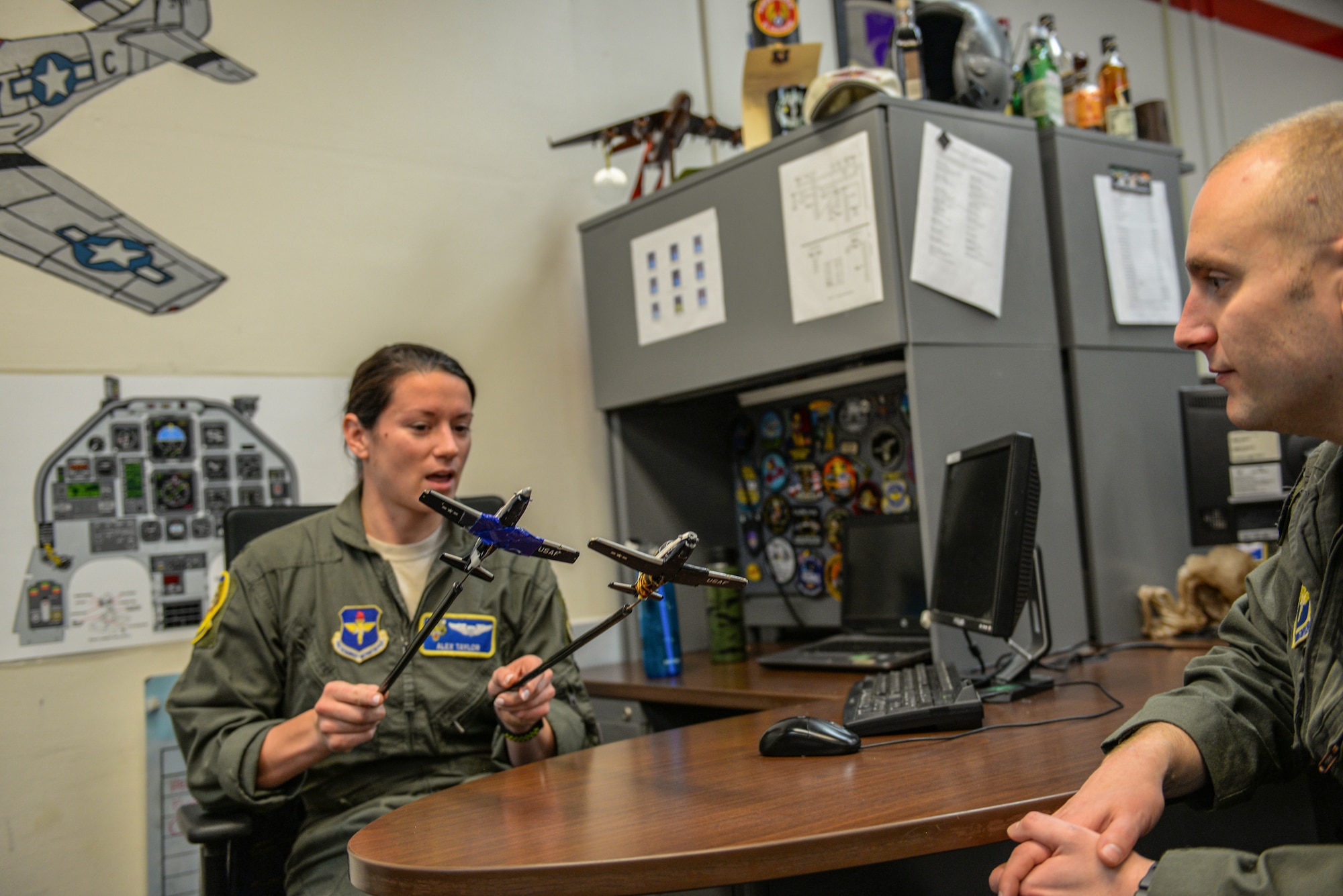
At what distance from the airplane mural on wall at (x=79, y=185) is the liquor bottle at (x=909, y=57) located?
143 centimetres

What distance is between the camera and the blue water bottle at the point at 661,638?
2.28 metres

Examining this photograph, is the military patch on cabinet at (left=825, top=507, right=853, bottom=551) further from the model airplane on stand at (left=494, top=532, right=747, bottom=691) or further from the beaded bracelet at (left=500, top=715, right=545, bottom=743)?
the model airplane on stand at (left=494, top=532, right=747, bottom=691)

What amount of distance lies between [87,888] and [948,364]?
73.3 inches

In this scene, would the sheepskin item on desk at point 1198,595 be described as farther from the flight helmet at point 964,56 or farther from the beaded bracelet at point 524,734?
the beaded bracelet at point 524,734

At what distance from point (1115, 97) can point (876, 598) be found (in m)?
1.25

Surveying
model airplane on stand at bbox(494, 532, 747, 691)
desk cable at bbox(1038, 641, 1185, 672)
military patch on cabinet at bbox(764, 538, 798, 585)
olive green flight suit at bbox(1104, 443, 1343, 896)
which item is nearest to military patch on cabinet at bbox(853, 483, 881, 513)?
military patch on cabinet at bbox(764, 538, 798, 585)

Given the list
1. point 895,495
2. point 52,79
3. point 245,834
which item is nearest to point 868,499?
point 895,495

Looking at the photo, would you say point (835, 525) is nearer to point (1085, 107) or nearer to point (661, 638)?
point (661, 638)

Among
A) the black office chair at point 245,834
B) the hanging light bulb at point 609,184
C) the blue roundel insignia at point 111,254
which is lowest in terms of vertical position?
the black office chair at point 245,834

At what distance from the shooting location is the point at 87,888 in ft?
6.43

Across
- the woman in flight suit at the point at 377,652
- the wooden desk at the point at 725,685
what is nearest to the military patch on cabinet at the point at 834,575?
the wooden desk at the point at 725,685

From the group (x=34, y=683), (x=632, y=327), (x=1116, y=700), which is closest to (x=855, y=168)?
(x=632, y=327)

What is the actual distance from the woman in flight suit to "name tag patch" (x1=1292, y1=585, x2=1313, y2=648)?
0.91 metres

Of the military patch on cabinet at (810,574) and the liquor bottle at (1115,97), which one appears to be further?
the military patch on cabinet at (810,574)
